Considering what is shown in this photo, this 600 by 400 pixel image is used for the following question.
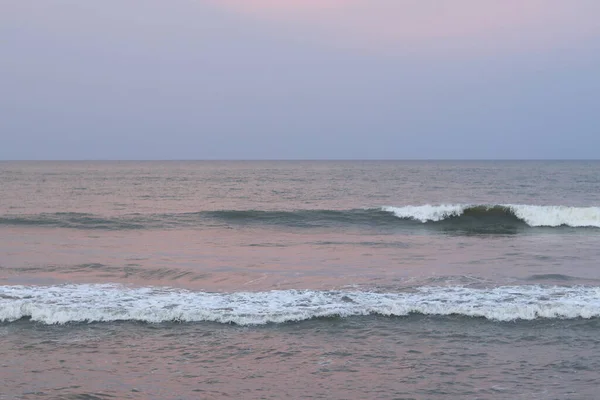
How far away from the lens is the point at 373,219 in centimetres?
3031

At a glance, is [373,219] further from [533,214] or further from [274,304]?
[274,304]

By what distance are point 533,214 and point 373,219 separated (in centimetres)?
858

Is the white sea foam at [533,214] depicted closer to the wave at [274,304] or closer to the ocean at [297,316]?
the ocean at [297,316]

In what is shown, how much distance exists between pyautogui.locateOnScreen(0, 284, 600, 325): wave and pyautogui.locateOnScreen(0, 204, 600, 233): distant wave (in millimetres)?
14440

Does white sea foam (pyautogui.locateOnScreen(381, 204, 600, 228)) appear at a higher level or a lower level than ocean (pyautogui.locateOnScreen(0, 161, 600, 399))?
higher

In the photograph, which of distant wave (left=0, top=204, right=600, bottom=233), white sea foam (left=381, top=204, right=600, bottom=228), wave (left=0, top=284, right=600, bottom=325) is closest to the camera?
wave (left=0, top=284, right=600, bottom=325)

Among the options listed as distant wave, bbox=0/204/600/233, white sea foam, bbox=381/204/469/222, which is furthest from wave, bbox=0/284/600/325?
white sea foam, bbox=381/204/469/222

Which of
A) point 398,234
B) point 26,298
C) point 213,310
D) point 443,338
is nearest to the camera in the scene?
point 443,338

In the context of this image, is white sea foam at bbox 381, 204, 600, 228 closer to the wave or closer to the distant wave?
the distant wave

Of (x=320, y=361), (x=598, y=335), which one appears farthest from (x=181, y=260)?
(x=598, y=335)

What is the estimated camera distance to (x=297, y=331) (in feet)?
33.4

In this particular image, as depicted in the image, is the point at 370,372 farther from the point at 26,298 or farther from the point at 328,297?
the point at 26,298

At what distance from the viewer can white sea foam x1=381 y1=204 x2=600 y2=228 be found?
2847cm

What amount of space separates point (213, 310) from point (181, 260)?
22.4 feet
